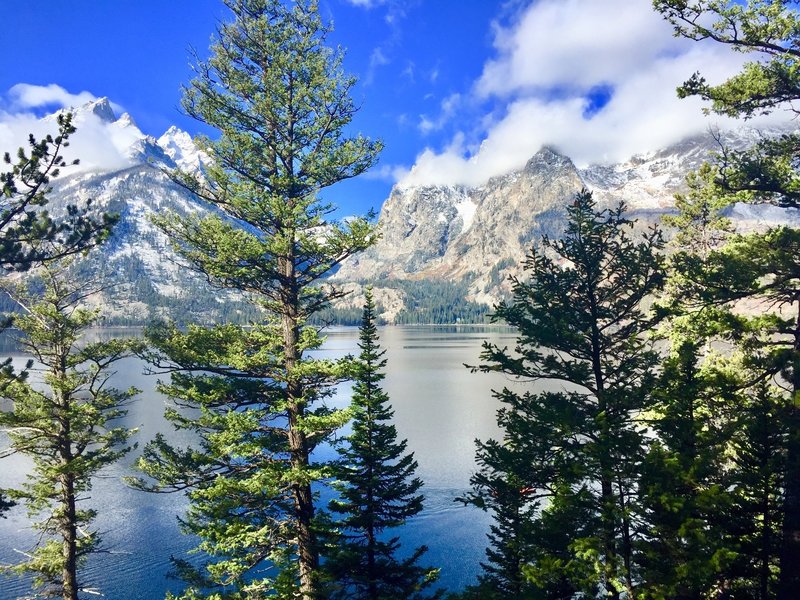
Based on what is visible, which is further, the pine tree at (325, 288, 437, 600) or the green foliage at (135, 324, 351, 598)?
the pine tree at (325, 288, 437, 600)

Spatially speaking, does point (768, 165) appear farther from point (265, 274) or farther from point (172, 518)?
point (172, 518)

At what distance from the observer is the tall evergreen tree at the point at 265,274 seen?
462 inches

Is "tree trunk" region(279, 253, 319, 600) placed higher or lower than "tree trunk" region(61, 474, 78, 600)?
higher

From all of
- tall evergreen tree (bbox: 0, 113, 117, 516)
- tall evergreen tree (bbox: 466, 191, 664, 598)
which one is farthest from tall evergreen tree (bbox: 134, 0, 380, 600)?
tall evergreen tree (bbox: 466, 191, 664, 598)

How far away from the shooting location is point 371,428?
48.7 ft

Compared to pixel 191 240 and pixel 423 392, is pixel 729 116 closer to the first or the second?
pixel 191 240

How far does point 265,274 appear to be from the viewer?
41.3ft

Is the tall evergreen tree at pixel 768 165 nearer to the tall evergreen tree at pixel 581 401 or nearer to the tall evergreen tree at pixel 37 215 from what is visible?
the tall evergreen tree at pixel 581 401

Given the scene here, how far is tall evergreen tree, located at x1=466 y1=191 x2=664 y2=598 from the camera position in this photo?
10.5 metres

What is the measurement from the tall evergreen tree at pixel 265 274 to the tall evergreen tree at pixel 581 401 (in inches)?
181

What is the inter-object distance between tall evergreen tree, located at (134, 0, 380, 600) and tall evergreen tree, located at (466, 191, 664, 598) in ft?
15.1

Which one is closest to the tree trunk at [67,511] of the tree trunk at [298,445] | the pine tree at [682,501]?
the tree trunk at [298,445]

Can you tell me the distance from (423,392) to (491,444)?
70935 mm

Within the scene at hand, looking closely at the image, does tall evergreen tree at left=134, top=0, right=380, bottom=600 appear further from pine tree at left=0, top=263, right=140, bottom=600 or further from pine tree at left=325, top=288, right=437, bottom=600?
pine tree at left=0, top=263, right=140, bottom=600
